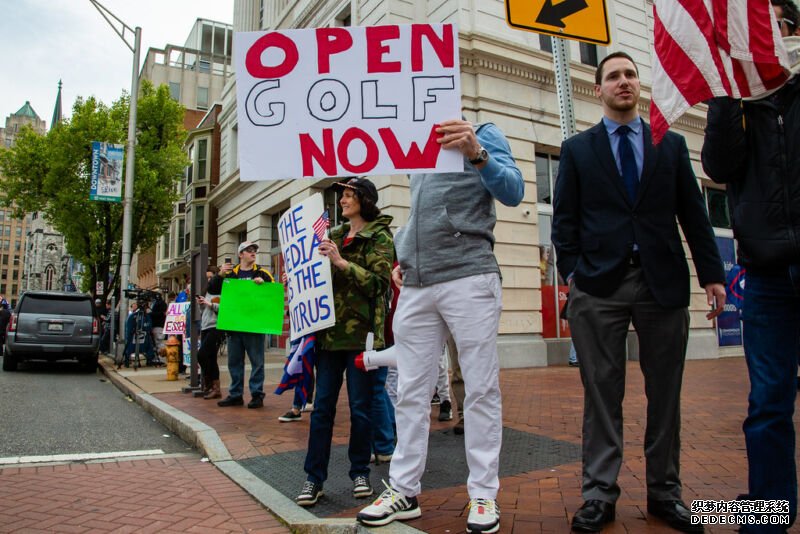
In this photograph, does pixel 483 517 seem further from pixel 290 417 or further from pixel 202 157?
pixel 202 157

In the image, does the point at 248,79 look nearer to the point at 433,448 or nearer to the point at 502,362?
the point at 433,448

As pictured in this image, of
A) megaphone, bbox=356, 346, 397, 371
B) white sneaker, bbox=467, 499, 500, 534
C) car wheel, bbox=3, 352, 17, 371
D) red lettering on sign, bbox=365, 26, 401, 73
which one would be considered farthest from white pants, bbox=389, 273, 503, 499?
car wheel, bbox=3, 352, 17, 371

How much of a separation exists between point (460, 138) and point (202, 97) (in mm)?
55671

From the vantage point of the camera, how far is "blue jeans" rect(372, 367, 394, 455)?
4023 millimetres

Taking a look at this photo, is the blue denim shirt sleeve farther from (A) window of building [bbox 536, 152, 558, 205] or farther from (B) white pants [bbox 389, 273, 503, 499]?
(A) window of building [bbox 536, 152, 558, 205]

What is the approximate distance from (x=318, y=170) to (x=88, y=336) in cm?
1272

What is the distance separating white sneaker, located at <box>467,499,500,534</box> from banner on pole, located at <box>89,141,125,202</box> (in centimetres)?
1761

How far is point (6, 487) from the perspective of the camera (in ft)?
12.8

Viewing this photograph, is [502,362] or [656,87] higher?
[656,87]

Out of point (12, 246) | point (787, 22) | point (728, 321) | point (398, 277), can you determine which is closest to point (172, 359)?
point (398, 277)

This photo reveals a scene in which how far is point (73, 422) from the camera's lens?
266 inches

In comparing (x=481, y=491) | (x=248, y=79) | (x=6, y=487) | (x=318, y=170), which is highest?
(x=248, y=79)

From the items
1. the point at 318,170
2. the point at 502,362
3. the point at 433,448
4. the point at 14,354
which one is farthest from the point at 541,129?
the point at 14,354

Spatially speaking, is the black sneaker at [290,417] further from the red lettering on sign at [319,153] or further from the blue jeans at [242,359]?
the red lettering on sign at [319,153]
